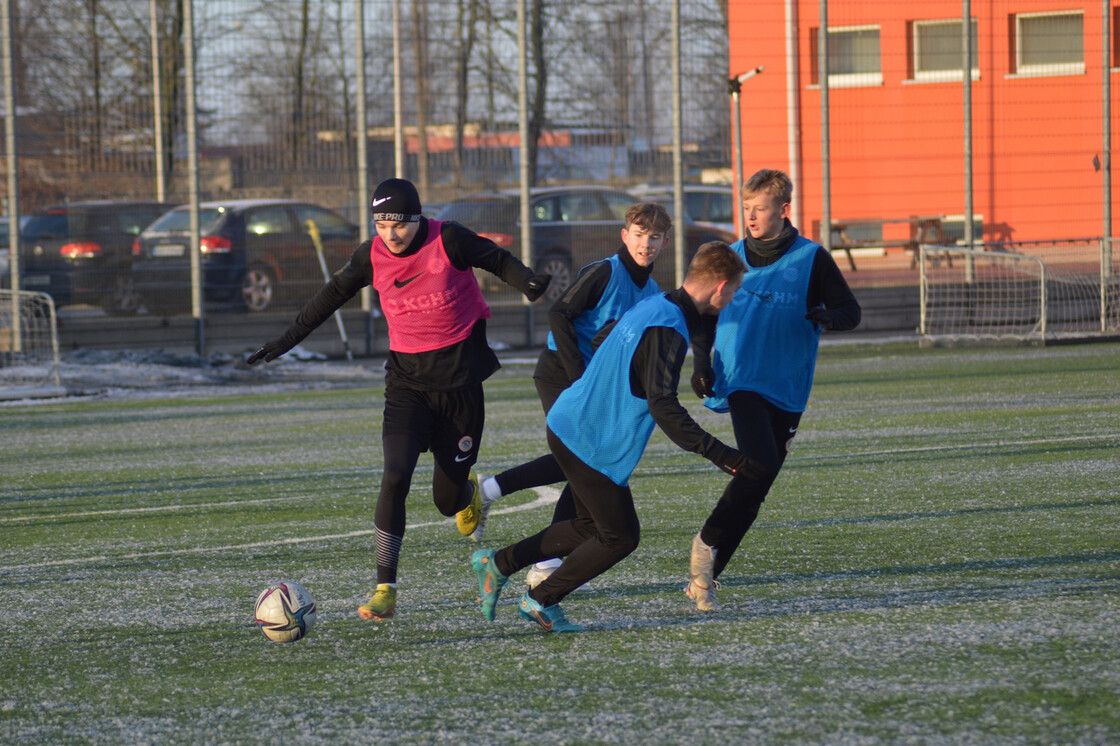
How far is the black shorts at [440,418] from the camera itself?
579 cm

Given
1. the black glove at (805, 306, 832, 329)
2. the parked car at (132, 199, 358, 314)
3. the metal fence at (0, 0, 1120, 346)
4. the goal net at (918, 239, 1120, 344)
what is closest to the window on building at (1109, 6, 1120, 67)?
the metal fence at (0, 0, 1120, 346)

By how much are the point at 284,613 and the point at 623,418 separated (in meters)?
1.39

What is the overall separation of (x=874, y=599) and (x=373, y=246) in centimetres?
253

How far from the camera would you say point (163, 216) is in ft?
54.4

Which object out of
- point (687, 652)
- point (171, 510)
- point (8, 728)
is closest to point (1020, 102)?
point (171, 510)

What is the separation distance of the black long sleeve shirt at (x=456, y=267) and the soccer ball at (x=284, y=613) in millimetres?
1138

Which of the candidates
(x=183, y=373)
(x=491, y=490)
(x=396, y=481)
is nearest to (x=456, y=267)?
(x=396, y=481)

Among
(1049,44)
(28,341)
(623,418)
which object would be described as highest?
(1049,44)

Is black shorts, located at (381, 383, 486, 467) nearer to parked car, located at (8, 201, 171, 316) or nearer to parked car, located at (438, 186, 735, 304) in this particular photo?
parked car, located at (8, 201, 171, 316)

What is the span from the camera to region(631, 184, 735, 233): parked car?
61.4ft

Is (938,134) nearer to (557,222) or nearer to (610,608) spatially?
(557,222)

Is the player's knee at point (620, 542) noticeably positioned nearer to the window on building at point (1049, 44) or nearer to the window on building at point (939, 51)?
the window on building at point (939, 51)

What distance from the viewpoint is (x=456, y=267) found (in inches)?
234

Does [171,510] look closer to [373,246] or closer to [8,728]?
[373,246]
